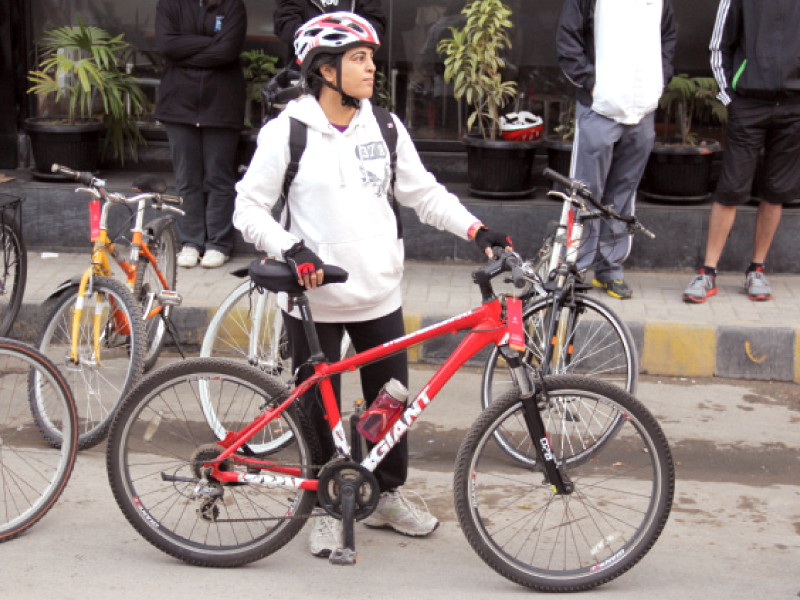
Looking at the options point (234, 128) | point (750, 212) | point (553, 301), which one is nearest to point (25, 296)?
point (234, 128)

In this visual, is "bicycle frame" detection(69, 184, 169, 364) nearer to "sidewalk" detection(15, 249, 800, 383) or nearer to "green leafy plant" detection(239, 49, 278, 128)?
"sidewalk" detection(15, 249, 800, 383)

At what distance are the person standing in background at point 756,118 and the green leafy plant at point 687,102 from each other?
94 centimetres

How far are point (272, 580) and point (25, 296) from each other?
141 inches

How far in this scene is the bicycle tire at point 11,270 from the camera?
600 cm

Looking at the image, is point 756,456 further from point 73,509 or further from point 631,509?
point 73,509

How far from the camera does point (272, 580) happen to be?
12.8ft

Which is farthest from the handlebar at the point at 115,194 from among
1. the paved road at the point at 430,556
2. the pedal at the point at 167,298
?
the paved road at the point at 430,556

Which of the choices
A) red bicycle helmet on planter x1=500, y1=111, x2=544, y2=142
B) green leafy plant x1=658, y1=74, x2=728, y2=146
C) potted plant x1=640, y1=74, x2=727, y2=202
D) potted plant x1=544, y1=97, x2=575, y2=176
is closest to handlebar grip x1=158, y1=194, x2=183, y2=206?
red bicycle helmet on planter x1=500, y1=111, x2=544, y2=142

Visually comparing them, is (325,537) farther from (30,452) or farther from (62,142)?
(62,142)

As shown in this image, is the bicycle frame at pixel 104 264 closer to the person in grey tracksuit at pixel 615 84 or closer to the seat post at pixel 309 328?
the seat post at pixel 309 328

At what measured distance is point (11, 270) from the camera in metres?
6.21

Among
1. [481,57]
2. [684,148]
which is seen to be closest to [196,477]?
[481,57]

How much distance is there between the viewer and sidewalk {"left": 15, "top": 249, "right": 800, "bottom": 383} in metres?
6.39

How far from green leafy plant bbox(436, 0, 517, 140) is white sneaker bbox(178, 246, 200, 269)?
2030 millimetres
